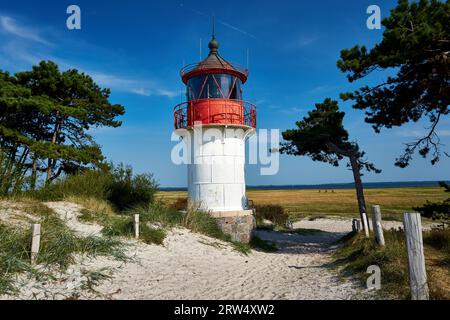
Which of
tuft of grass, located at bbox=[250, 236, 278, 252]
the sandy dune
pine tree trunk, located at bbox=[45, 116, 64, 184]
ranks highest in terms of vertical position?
pine tree trunk, located at bbox=[45, 116, 64, 184]

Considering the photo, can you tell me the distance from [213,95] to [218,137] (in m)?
1.97

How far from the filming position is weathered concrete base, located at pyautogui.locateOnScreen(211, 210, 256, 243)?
14.7 m

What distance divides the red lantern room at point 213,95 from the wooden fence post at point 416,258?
31.9 ft

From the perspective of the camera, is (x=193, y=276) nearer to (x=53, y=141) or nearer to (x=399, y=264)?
(x=399, y=264)

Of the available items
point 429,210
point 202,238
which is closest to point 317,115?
point 429,210

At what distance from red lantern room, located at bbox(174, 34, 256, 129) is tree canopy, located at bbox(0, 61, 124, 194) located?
7.48 metres

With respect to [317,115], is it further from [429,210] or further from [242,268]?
[242,268]

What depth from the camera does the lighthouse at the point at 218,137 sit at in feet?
47.2

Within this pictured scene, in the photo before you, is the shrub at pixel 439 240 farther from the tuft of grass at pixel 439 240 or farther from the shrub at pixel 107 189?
the shrub at pixel 107 189

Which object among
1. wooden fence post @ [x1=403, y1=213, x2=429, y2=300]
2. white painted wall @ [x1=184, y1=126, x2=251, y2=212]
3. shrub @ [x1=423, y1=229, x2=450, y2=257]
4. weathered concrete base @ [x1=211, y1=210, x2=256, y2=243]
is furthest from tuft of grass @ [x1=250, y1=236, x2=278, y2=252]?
wooden fence post @ [x1=403, y1=213, x2=429, y2=300]

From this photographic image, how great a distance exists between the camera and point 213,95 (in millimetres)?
14391

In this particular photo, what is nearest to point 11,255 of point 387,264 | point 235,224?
point 387,264

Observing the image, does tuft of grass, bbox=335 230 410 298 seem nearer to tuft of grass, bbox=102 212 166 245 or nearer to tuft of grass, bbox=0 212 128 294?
tuft of grass, bbox=102 212 166 245
